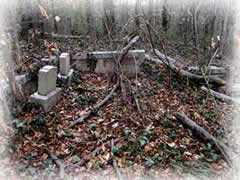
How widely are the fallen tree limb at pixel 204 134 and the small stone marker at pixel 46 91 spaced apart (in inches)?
85.6

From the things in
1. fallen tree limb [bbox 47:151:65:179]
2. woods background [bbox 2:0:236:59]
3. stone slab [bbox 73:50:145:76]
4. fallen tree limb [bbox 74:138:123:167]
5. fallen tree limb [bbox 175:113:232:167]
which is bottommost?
fallen tree limb [bbox 74:138:123:167]

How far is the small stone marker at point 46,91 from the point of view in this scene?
11.2ft

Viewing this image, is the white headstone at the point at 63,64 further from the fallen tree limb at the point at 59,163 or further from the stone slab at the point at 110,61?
the fallen tree limb at the point at 59,163

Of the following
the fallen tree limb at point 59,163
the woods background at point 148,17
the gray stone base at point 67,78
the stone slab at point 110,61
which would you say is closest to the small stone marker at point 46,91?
the gray stone base at point 67,78

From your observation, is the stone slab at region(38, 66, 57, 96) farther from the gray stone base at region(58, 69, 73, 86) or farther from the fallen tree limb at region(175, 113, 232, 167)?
the fallen tree limb at region(175, 113, 232, 167)

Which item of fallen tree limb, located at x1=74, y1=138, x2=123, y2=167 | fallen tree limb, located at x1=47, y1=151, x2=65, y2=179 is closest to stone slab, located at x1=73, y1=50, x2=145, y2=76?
fallen tree limb, located at x1=74, y1=138, x2=123, y2=167

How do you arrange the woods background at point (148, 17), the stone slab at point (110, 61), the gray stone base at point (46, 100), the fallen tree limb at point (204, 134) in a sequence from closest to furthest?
the fallen tree limb at point (204, 134)
the gray stone base at point (46, 100)
the stone slab at point (110, 61)
the woods background at point (148, 17)

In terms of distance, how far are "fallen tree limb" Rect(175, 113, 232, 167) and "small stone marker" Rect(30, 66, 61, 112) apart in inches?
85.6

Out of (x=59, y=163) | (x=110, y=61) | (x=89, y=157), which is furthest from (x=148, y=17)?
(x=59, y=163)

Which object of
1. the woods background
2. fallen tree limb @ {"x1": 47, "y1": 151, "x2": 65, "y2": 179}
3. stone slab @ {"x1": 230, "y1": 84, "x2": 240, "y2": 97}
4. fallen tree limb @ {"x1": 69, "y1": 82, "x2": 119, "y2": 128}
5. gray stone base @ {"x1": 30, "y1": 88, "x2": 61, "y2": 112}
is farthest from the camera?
the woods background

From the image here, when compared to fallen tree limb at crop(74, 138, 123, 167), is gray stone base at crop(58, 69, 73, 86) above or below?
above

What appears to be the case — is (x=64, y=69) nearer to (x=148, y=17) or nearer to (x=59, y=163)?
(x=59, y=163)

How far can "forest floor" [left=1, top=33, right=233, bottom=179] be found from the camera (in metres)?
2.34

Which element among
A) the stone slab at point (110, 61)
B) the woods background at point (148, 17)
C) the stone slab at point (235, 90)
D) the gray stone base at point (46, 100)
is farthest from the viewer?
the woods background at point (148, 17)
